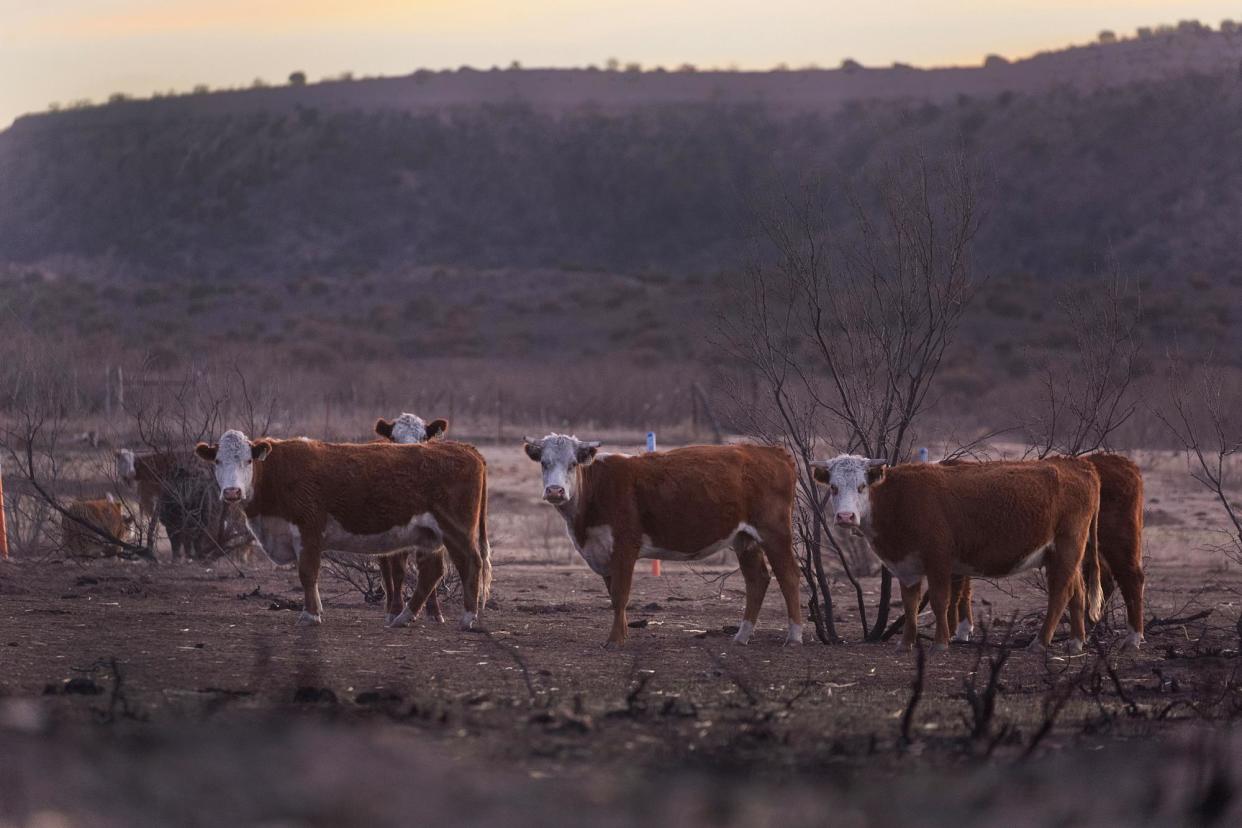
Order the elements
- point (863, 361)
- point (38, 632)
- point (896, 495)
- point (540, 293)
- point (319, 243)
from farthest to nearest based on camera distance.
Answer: point (319, 243), point (540, 293), point (863, 361), point (896, 495), point (38, 632)

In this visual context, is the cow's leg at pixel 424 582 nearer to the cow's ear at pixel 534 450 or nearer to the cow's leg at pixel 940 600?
the cow's ear at pixel 534 450

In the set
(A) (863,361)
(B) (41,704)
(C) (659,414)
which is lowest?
(C) (659,414)

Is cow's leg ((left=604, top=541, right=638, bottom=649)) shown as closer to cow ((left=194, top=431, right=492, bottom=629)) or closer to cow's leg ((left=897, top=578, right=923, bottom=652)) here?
cow ((left=194, top=431, right=492, bottom=629))

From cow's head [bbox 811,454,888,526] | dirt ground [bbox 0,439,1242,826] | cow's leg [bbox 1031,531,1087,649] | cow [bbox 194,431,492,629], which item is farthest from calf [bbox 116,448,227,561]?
cow's leg [bbox 1031,531,1087,649]

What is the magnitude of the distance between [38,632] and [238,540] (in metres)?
7.26

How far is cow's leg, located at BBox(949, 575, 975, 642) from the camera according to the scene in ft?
47.1

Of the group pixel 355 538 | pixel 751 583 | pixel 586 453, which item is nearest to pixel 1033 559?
pixel 751 583

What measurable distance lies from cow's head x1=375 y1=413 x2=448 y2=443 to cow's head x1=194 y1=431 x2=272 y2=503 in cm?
224

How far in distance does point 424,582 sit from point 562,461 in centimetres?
185

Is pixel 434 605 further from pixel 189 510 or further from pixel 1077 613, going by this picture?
pixel 189 510

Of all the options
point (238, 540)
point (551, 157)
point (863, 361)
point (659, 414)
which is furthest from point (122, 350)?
point (551, 157)

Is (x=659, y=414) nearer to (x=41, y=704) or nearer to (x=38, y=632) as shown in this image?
(x=38, y=632)

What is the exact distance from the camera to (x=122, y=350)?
48500 mm

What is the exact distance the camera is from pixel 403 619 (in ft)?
48.0
